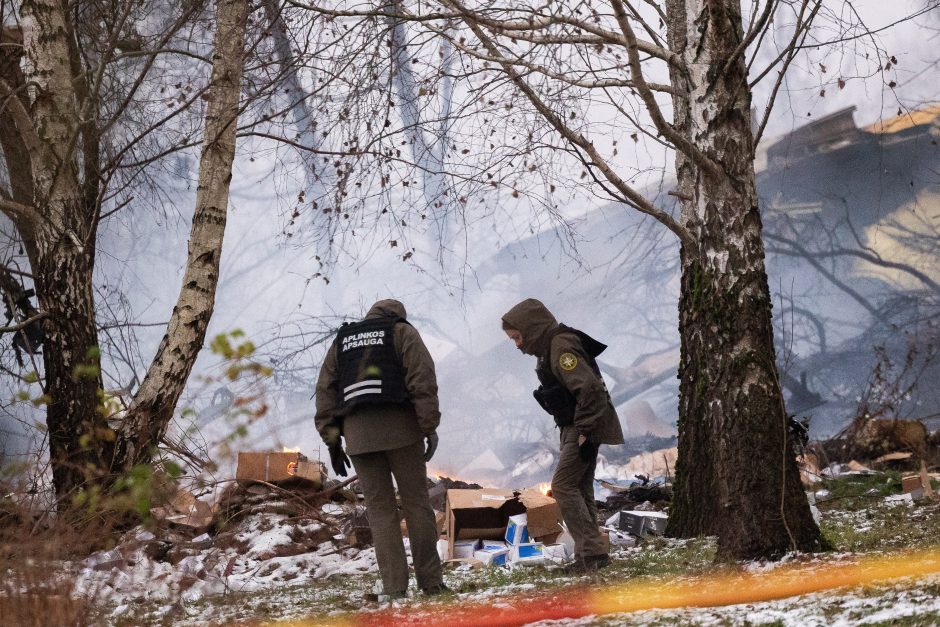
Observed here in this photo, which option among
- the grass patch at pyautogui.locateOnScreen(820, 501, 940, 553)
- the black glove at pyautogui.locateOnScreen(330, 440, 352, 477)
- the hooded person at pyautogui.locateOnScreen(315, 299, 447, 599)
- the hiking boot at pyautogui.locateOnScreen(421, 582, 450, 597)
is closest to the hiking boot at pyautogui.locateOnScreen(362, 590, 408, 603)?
the hooded person at pyautogui.locateOnScreen(315, 299, 447, 599)

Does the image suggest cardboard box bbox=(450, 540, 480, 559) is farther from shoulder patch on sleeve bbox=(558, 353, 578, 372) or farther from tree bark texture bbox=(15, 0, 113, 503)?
tree bark texture bbox=(15, 0, 113, 503)

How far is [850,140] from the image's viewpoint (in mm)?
10805

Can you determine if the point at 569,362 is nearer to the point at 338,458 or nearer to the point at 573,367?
the point at 573,367

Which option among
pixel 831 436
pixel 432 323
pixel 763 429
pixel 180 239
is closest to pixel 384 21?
pixel 763 429

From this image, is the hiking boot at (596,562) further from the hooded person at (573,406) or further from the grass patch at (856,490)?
the grass patch at (856,490)

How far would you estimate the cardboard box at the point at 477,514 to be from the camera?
6109mm

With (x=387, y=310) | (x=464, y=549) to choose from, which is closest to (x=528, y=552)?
(x=464, y=549)

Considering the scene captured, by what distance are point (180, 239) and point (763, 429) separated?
10.2m

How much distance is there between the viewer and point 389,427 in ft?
14.8

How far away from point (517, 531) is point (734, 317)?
2.18m

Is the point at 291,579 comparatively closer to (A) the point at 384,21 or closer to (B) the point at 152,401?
(B) the point at 152,401

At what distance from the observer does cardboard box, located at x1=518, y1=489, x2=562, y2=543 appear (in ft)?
19.4

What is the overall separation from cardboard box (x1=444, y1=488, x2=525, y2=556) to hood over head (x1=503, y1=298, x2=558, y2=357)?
155 cm

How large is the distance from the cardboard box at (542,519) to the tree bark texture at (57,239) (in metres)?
2.79
